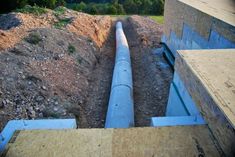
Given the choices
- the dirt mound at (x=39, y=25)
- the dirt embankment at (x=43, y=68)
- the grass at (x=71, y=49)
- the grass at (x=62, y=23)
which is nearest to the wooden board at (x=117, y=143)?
the dirt embankment at (x=43, y=68)

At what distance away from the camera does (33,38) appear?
9992 millimetres

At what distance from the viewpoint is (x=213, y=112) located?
3.23 meters

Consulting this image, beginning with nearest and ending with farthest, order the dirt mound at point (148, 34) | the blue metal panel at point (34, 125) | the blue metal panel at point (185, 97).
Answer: the blue metal panel at point (34, 125) < the blue metal panel at point (185, 97) < the dirt mound at point (148, 34)

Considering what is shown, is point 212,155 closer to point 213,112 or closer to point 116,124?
point 213,112

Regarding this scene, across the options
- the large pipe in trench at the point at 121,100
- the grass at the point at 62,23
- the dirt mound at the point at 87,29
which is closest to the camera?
the large pipe in trench at the point at 121,100

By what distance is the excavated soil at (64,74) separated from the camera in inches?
280

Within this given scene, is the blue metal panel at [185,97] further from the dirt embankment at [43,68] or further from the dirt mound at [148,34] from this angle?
the dirt mound at [148,34]

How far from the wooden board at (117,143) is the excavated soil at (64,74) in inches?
136

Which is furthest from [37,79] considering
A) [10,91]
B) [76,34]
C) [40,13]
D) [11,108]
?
[40,13]

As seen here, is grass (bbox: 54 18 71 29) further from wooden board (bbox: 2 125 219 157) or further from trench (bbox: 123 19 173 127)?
wooden board (bbox: 2 125 219 157)

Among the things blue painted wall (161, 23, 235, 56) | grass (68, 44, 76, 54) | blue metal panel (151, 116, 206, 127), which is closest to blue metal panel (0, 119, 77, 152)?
blue metal panel (151, 116, 206, 127)

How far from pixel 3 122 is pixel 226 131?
5420mm

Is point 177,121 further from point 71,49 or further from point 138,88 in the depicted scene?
point 71,49

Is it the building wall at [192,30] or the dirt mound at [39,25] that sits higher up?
the building wall at [192,30]
